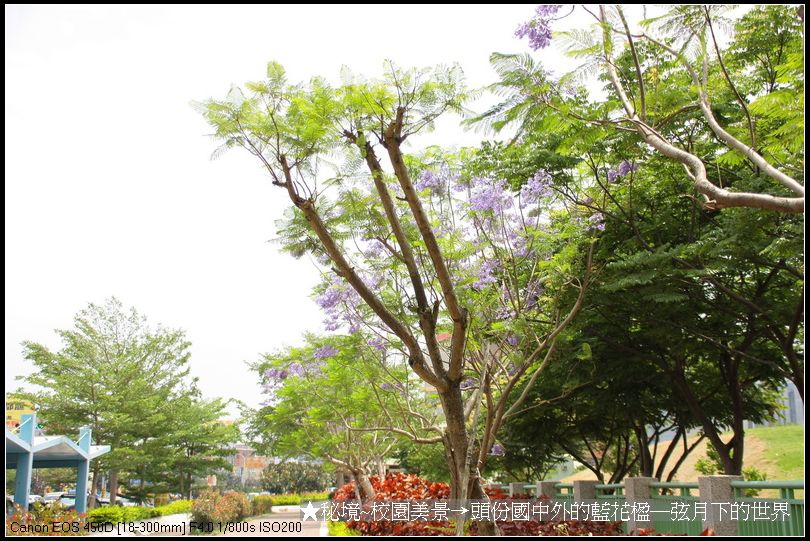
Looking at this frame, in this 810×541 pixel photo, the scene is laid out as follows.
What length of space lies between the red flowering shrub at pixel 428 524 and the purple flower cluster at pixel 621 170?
466cm

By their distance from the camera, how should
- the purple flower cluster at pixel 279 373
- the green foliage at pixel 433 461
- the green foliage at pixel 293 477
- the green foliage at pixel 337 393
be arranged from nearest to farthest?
the green foliage at pixel 337 393
the purple flower cluster at pixel 279 373
the green foliage at pixel 433 461
the green foliage at pixel 293 477

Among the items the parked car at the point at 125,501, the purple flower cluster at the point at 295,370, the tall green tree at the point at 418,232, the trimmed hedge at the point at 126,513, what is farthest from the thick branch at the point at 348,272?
the parked car at the point at 125,501

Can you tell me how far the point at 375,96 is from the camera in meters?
5.97

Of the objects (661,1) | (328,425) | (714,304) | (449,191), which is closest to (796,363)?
(714,304)

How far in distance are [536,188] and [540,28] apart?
330cm

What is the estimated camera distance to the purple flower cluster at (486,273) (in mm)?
8506

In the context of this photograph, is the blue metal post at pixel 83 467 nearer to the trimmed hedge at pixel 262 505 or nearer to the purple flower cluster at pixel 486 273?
the trimmed hedge at pixel 262 505

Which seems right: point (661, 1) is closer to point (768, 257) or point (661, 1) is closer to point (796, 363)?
point (768, 257)

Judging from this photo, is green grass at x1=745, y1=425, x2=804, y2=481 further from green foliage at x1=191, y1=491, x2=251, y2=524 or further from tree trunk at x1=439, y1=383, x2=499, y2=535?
tree trunk at x1=439, y1=383, x2=499, y2=535

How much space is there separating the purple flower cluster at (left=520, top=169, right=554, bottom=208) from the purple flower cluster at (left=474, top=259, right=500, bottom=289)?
2.75 feet

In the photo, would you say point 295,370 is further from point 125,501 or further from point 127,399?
point 125,501

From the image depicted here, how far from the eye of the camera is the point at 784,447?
1047 inches

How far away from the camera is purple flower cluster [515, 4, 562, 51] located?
210 inches

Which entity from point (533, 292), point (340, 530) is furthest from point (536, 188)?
point (340, 530)
